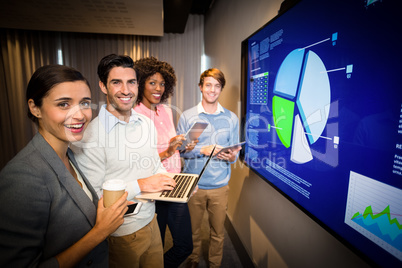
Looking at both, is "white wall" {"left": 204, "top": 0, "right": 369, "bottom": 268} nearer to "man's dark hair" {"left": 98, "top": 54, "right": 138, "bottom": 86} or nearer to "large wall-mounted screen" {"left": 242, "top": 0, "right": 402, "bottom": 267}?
"large wall-mounted screen" {"left": 242, "top": 0, "right": 402, "bottom": 267}

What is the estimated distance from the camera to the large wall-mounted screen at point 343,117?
65 centimetres

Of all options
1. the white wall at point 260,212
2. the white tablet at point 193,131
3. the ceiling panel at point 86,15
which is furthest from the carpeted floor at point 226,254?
the ceiling panel at point 86,15

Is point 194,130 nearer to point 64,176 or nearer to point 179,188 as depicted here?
point 179,188

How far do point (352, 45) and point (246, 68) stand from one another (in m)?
1.14

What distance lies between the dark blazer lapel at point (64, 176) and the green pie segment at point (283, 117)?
43.5 inches

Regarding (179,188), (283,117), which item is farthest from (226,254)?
(283,117)

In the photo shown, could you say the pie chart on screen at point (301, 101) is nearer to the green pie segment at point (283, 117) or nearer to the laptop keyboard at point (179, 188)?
the green pie segment at point (283, 117)

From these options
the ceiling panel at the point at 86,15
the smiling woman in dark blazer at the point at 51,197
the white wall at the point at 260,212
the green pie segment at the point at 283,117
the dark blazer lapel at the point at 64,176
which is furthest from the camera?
the ceiling panel at the point at 86,15

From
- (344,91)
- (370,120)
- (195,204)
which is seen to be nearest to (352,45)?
(344,91)

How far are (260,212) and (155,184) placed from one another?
1.09 metres

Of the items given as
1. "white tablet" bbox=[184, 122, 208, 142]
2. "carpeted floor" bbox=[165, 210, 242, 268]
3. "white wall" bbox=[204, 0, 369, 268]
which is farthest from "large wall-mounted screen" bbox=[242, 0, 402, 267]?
"carpeted floor" bbox=[165, 210, 242, 268]

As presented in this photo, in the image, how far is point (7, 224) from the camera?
60 centimetres

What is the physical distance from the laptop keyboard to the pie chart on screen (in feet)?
2.20

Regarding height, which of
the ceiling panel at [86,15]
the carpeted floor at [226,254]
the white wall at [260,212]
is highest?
the ceiling panel at [86,15]
